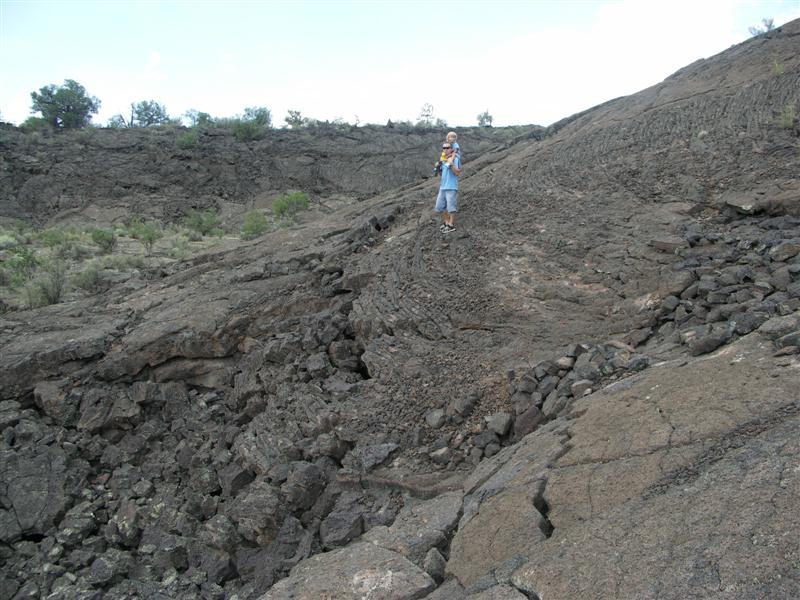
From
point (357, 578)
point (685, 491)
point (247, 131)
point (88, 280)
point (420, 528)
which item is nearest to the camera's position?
point (685, 491)

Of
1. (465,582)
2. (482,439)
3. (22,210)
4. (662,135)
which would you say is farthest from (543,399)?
(22,210)

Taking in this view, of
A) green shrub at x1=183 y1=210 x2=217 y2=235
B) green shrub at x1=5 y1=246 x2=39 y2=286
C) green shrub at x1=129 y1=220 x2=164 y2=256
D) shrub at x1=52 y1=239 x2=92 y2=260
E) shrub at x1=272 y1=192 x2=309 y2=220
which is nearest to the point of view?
green shrub at x1=5 y1=246 x2=39 y2=286

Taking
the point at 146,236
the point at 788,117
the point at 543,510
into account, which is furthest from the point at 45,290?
the point at 788,117

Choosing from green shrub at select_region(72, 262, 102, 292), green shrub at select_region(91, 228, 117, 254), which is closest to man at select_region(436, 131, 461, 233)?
green shrub at select_region(72, 262, 102, 292)

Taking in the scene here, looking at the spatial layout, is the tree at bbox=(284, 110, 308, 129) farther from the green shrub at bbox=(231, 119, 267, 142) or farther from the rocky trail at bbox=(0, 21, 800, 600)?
the rocky trail at bbox=(0, 21, 800, 600)

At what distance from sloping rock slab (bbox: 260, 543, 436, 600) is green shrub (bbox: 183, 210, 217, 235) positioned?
1573 centimetres

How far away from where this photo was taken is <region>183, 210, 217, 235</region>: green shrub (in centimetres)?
1883

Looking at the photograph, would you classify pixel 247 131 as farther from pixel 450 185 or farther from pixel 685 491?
pixel 685 491

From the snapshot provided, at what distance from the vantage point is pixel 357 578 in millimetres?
3533

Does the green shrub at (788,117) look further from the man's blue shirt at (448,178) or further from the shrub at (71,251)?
the shrub at (71,251)

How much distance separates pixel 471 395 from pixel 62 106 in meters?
28.0

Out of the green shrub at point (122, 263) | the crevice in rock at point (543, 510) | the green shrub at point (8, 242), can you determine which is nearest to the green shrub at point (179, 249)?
the green shrub at point (122, 263)

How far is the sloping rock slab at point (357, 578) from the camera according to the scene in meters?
3.31

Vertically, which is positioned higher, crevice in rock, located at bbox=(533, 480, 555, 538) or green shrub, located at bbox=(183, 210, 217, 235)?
green shrub, located at bbox=(183, 210, 217, 235)
